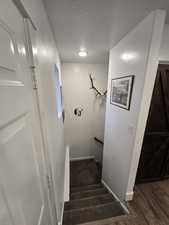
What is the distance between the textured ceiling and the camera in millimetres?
947

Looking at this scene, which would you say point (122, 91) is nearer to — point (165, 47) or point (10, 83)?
point (165, 47)

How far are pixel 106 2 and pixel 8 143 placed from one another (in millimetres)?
1373

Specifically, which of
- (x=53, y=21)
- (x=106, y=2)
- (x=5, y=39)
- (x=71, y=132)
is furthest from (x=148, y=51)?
(x=71, y=132)

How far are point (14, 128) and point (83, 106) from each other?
2.98 m

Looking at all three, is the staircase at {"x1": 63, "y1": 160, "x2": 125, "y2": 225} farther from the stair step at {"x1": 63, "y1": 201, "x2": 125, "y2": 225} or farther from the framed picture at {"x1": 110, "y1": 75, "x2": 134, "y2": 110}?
the framed picture at {"x1": 110, "y1": 75, "x2": 134, "y2": 110}

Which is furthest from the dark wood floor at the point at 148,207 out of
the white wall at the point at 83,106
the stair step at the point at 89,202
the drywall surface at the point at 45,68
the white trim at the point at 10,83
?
the white trim at the point at 10,83

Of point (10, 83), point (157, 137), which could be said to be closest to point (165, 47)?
point (157, 137)

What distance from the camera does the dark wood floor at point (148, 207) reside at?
1.39 m

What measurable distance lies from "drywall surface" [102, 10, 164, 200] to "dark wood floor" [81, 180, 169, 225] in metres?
0.21

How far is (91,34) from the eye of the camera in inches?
59.0

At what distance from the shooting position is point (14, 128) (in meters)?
0.41

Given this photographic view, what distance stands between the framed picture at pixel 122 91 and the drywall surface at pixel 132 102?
0.24 feet

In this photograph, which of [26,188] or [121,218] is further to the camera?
[121,218]

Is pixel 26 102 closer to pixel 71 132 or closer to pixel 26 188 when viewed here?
pixel 26 188
